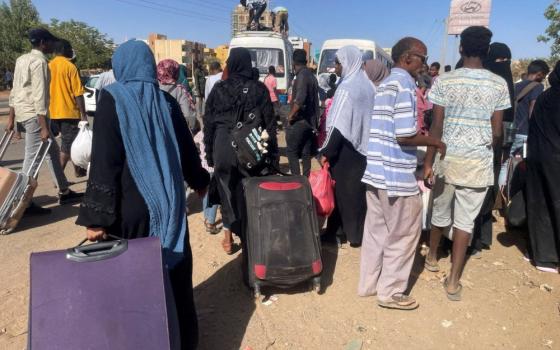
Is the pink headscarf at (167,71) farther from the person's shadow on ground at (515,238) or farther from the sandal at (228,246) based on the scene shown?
the person's shadow on ground at (515,238)

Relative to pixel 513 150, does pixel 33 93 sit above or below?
above

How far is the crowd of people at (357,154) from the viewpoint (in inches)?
82.3

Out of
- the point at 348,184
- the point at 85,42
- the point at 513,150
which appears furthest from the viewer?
the point at 85,42

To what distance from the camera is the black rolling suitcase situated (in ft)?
10.0

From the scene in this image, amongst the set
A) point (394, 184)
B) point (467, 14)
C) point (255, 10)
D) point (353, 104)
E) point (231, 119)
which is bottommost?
point (394, 184)

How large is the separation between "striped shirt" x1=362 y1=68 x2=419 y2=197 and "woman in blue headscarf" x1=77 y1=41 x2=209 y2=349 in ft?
4.59

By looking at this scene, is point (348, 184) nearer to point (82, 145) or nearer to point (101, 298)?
point (101, 298)

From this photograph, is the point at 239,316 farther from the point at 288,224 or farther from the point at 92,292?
the point at 92,292

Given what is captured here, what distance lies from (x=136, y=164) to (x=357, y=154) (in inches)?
87.9

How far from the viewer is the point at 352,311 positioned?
10.4ft

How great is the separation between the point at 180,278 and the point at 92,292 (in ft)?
2.16

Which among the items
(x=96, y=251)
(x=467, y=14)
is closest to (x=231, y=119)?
(x=96, y=251)

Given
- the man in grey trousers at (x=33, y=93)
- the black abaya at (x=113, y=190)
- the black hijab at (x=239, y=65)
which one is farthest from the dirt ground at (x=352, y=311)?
the black hijab at (x=239, y=65)

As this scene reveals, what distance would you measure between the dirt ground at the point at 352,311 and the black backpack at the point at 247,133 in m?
1.00
